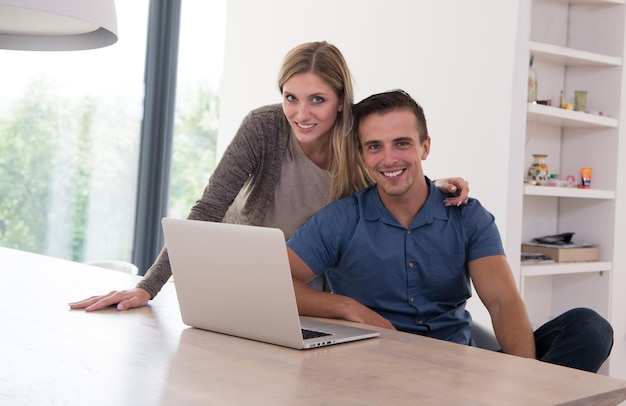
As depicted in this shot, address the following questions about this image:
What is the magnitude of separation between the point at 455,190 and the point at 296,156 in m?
0.51

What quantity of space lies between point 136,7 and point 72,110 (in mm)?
770

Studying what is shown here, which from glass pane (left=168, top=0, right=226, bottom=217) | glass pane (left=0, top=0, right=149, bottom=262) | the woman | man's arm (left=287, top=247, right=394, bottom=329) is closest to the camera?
man's arm (left=287, top=247, right=394, bottom=329)

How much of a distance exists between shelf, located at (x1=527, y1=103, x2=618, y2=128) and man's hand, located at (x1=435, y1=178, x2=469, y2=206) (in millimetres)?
1465

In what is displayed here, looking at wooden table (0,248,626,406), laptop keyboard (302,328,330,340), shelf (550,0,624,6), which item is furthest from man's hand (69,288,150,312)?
shelf (550,0,624,6)

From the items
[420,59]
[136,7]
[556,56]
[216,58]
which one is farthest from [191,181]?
[556,56]

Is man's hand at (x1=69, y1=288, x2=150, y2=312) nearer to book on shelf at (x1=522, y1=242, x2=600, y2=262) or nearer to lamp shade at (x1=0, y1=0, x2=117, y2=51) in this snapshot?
lamp shade at (x1=0, y1=0, x2=117, y2=51)

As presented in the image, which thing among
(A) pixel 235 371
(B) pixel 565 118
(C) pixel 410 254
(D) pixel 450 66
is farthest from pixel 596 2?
(A) pixel 235 371

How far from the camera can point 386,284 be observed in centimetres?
215

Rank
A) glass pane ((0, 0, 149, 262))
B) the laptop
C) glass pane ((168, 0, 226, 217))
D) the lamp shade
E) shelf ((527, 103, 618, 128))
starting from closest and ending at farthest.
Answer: the laptop, the lamp shade, shelf ((527, 103, 618, 128)), glass pane ((0, 0, 149, 262)), glass pane ((168, 0, 226, 217))

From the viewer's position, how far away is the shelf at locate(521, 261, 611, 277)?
356cm

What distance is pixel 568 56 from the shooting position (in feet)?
12.3

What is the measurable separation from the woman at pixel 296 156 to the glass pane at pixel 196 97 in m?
2.53

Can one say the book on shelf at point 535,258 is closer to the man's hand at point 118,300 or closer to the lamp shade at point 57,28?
the man's hand at point 118,300

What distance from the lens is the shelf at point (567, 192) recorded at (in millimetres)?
3607
